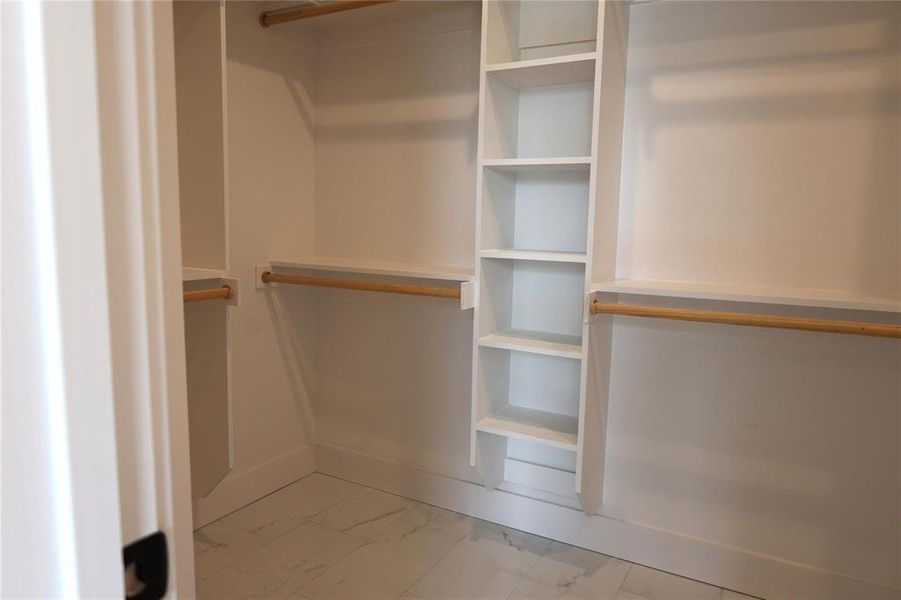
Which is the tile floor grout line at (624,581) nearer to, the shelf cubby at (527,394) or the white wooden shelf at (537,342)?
the shelf cubby at (527,394)

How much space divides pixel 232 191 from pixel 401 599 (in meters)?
1.72

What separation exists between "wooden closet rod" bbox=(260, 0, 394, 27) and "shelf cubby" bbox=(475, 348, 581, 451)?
54.4 inches

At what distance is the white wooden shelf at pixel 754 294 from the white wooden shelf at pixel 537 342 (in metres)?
0.24

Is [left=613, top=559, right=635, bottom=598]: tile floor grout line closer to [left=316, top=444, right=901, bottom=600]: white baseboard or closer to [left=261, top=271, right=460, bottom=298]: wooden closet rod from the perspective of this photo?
[left=316, top=444, right=901, bottom=600]: white baseboard

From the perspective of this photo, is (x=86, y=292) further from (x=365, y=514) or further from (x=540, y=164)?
(x=365, y=514)

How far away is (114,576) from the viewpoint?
515 mm

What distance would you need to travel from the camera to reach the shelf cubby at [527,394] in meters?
2.29

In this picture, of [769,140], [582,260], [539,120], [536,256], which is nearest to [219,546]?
[536,256]

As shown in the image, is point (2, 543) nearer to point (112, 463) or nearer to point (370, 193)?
point (112, 463)

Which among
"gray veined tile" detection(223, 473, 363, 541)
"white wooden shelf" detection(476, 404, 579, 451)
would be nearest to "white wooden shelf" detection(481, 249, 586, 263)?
"white wooden shelf" detection(476, 404, 579, 451)

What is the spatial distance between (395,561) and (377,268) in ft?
3.70

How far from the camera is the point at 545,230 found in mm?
2436

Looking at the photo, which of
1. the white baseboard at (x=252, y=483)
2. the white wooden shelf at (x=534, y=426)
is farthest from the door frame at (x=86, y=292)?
the white baseboard at (x=252, y=483)

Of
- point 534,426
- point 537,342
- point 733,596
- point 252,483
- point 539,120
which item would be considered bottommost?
point 733,596
